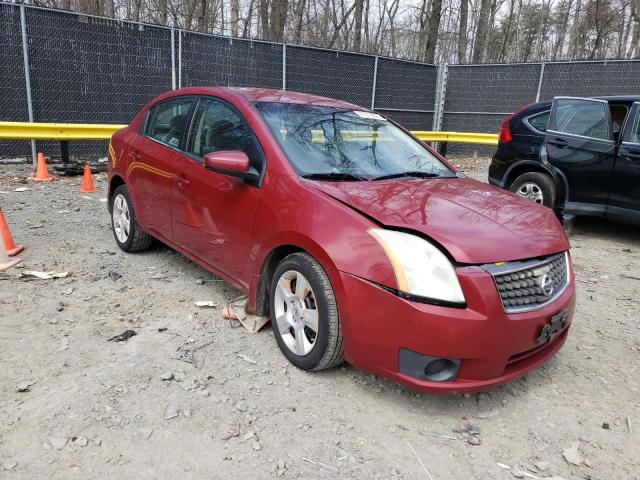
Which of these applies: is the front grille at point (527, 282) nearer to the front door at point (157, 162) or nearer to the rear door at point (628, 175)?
the front door at point (157, 162)

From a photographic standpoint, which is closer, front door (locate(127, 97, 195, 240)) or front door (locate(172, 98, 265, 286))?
front door (locate(172, 98, 265, 286))

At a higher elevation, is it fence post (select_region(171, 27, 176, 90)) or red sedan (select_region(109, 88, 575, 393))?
fence post (select_region(171, 27, 176, 90))

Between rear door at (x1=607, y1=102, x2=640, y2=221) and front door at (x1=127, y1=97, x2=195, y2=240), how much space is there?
4.81 m

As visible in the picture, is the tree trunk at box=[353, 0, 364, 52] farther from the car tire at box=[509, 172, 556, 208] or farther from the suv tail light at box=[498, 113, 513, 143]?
the car tire at box=[509, 172, 556, 208]

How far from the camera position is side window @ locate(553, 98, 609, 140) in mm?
6090

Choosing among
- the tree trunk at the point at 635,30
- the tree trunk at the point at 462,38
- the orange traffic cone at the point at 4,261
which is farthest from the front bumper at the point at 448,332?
the tree trunk at the point at 635,30

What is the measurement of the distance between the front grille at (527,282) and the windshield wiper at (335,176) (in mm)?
1086

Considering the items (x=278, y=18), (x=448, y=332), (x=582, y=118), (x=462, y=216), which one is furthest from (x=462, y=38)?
(x=448, y=332)

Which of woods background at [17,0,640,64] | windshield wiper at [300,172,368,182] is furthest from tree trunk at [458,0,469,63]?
windshield wiper at [300,172,368,182]

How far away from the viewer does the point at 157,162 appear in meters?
4.25

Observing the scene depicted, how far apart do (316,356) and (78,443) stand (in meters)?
1.25

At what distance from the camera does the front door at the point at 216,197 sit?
334 cm

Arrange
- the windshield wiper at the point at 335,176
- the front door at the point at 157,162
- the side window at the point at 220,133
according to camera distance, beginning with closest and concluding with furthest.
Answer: the windshield wiper at the point at 335,176 < the side window at the point at 220,133 < the front door at the point at 157,162

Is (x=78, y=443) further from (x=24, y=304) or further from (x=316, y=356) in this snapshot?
(x=24, y=304)
